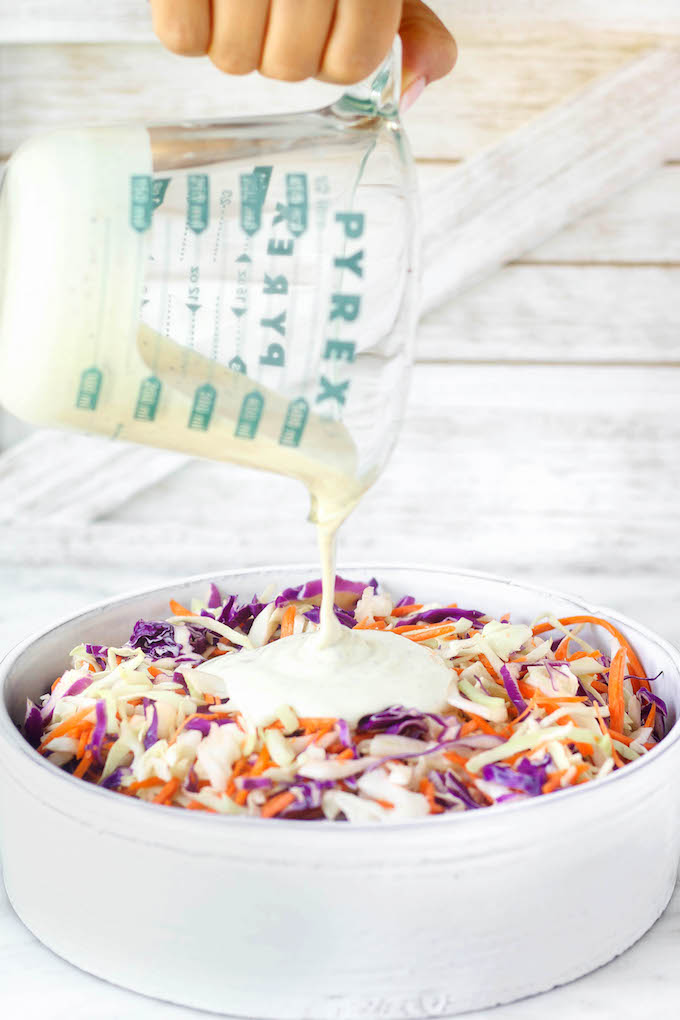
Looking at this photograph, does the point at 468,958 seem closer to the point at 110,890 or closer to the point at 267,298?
the point at 110,890

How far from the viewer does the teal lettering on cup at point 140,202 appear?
0.90 m

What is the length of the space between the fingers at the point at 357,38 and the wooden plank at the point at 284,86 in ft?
5.40

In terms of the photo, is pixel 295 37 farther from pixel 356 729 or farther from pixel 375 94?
pixel 356 729

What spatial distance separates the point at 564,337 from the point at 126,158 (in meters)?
1.81

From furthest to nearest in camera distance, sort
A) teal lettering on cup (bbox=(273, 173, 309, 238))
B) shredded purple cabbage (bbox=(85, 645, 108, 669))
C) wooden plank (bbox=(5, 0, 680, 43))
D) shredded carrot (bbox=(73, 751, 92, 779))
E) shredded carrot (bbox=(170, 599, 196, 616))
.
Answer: wooden plank (bbox=(5, 0, 680, 43)) < shredded carrot (bbox=(170, 599, 196, 616)) < shredded purple cabbage (bbox=(85, 645, 108, 669)) < shredded carrot (bbox=(73, 751, 92, 779)) < teal lettering on cup (bbox=(273, 173, 309, 238))

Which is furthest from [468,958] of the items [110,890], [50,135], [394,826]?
[50,135]

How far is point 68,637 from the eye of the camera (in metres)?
1.35

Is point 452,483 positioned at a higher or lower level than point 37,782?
lower

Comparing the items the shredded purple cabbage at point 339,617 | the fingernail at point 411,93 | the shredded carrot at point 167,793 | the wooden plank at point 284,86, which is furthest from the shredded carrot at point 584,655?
the wooden plank at point 284,86

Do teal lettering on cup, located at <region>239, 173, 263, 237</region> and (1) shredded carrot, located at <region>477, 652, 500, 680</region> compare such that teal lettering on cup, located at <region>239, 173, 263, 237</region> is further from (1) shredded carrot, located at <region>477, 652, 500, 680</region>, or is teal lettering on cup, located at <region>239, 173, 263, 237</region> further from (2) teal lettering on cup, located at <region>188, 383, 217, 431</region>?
(1) shredded carrot, located at <region>477, 652, 500, 680</region>

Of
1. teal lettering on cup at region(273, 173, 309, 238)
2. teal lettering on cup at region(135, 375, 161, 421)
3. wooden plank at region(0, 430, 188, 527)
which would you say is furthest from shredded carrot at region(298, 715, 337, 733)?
wooden plank at region(0, 430, 188, 527)

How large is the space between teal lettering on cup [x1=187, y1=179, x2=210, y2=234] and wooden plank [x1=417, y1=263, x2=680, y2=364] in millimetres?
1673

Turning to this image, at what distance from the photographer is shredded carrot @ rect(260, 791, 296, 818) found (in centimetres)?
93

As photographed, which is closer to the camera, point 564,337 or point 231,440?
point 231,440
